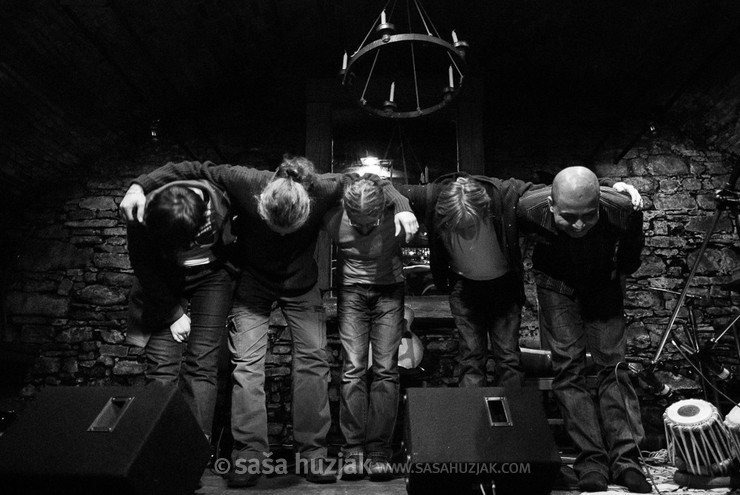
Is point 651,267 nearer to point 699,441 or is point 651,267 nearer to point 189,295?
point 699,441

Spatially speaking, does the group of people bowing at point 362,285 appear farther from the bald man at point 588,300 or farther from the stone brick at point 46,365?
the stone brick at point 46,365

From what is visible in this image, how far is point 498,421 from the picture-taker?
6.32ft

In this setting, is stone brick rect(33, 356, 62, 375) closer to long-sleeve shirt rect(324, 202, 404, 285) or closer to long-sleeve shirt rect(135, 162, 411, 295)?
long-sleeve shirt rect(135, 162, 411, 295)

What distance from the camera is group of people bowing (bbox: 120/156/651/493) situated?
2314mm

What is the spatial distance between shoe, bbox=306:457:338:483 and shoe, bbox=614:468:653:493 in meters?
1.15

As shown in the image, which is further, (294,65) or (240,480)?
(294,65)

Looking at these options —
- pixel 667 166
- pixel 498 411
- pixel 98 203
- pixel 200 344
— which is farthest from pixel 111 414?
pixel 667 166

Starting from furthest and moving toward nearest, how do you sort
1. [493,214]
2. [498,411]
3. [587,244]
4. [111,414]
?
[493,214], [587,244], [498,411], [111,414]

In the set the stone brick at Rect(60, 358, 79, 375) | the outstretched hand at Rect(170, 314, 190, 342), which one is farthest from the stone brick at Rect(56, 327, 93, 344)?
the outstretched hand at Rect(170, 314, 190, 342)

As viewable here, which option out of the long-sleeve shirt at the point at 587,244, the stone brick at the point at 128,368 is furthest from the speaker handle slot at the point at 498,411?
the stone brick at the point at 128,368

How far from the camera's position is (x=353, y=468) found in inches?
91.9

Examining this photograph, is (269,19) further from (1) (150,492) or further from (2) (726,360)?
(2) (726,360)

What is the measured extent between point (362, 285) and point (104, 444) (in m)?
1.35

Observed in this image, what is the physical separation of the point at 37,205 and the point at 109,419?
4.03 meters
